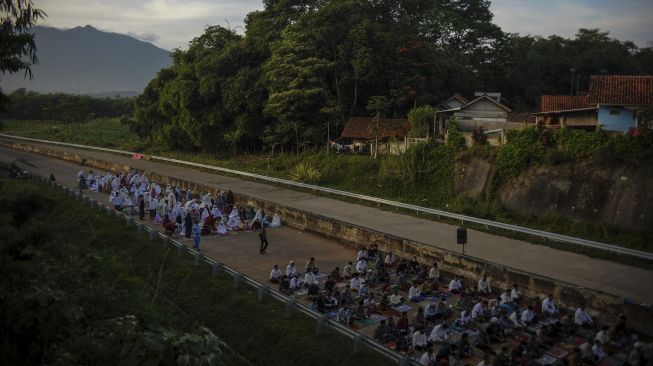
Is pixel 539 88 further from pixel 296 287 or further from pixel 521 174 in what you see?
pixel 296 287

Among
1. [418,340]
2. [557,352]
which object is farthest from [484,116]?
[418,340]

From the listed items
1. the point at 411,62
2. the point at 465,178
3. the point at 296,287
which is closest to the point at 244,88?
the point at 411,62

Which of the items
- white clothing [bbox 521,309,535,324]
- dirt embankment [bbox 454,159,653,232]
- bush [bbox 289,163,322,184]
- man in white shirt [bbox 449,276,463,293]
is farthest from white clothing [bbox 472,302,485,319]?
bush [bbox 289,163,322,184]

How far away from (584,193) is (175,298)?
50.3 ft

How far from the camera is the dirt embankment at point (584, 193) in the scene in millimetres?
17391

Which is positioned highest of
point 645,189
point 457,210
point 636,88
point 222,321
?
point 636,88

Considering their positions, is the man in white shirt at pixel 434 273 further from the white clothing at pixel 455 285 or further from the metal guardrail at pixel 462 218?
the metal guardrail at pixel 462 218

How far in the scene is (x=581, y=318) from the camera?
12156 mm

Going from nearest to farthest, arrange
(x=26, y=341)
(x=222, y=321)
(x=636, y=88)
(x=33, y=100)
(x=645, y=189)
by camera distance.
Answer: (x=26, y=341) < (x=222, y=321) < (x=645, y=189) < (x=636, y=88) < (x=33, y=100)

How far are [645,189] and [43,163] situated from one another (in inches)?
1801

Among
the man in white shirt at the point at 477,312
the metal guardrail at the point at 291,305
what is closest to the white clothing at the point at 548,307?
the man in white shirt at the point at 477,312

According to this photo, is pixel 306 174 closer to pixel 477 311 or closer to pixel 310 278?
pixel 310 278

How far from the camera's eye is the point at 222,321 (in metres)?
13.5

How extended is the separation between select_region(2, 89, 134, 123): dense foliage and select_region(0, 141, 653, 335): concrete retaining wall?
66.9 metres
